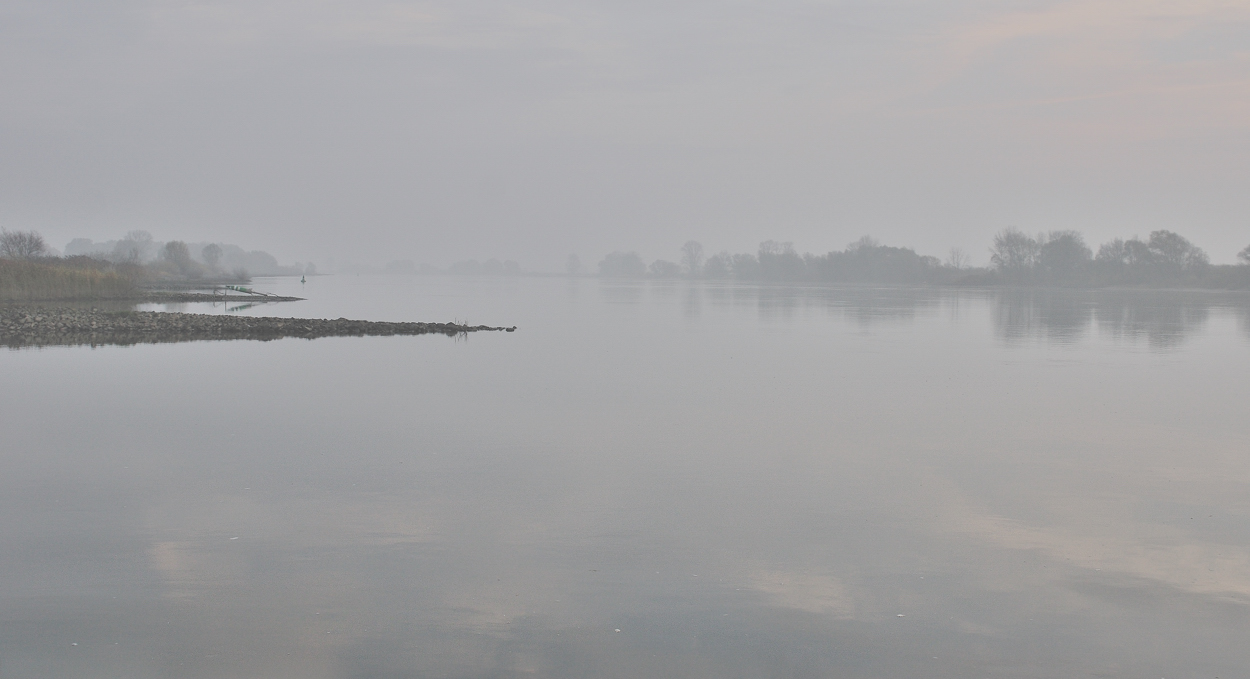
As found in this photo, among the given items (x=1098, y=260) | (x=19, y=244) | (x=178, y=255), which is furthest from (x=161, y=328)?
(x=1098, y=260)

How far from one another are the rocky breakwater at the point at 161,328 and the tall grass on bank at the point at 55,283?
914cm

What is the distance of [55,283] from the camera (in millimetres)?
43312

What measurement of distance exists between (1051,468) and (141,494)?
8.43m

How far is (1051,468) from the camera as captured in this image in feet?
32.1

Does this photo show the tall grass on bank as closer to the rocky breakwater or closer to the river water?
the rocky breakwater

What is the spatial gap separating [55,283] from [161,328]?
59.5 feet

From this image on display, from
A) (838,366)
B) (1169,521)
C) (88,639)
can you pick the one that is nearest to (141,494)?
(88,639)

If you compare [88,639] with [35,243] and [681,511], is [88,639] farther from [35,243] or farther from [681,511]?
[35,243]

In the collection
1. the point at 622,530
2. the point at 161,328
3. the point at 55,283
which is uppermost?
the point at 55,283

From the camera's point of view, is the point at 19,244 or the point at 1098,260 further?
the point at 1098,260

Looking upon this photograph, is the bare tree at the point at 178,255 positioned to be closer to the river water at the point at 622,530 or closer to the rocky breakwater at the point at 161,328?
the rocky breakwater at the point at 161,328

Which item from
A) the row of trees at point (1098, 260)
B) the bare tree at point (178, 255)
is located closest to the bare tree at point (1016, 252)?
the row of trees at point (1098, 260)

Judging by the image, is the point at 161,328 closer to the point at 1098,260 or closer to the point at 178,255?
the point at 178,255

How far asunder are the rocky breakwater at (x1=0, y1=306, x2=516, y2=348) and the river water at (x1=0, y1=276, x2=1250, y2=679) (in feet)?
36.9
